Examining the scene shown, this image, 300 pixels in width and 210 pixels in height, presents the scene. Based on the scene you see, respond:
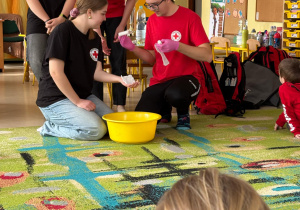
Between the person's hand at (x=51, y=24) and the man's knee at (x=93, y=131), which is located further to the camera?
the person's hand at (x=51, y=24)

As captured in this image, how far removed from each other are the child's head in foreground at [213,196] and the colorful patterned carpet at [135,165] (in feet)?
4.67

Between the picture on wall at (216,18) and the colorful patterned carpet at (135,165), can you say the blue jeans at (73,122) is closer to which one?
the colorful patterned carpet at (135,165)

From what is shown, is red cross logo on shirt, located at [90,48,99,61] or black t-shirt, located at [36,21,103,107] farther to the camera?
red cross logo on shirt, located at [90,48,99,61]

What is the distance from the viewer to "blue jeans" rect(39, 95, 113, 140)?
10.6 ft

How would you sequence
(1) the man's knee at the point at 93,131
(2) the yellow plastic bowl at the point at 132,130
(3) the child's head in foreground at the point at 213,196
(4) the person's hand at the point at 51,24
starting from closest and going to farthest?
(3) the child's head in foreground at the point at 213,196 < (2) the yellow plastic bowl at the point at 132,130 < (1) the man's knee at the point at 93,131 < (4) the person's hand at the point at 51,24

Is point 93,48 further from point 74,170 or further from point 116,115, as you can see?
point 74,170

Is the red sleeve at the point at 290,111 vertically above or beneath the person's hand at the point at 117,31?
beneath

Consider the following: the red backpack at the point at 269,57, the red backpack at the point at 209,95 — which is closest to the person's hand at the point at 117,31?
the red backpack at the point at 209,95

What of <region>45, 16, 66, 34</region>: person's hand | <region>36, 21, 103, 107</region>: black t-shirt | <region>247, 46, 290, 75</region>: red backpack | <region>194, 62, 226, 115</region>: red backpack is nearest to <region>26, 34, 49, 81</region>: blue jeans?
<region>45, 16, 66, 34</region>: person's hand

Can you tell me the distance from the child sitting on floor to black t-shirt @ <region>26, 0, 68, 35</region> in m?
1.71

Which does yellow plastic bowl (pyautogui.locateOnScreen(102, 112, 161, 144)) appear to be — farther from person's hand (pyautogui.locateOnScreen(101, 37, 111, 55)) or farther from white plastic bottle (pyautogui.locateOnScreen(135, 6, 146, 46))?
white plastic bottle (pyautogui.locateOnScreen(135, 6, 146, 46))

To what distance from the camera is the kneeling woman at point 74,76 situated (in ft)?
10.4

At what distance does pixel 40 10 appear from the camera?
3561mm

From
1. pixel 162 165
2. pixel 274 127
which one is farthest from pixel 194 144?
pixel 274 127
